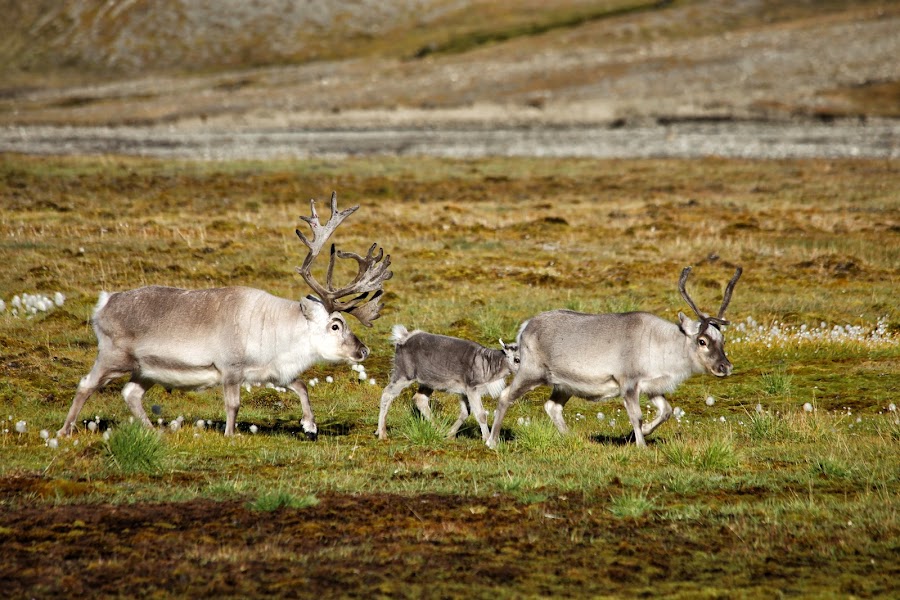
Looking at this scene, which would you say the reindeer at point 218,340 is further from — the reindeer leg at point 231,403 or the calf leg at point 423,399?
the calf leg at point 423,399

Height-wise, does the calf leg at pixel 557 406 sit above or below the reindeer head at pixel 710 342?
below

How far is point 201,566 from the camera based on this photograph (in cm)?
912

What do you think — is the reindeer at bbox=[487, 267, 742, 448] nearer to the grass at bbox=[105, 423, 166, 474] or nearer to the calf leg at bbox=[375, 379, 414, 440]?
the calf leg at bbox=[375, 379, 414, 440]

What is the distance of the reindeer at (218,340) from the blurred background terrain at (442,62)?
68.3 meters

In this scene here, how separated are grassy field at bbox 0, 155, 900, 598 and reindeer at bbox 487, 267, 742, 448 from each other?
646 millimetres

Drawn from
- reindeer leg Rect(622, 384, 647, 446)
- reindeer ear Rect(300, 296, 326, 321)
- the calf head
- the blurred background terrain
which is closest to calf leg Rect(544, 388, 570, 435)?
the calf head

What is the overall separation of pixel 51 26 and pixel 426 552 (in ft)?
569

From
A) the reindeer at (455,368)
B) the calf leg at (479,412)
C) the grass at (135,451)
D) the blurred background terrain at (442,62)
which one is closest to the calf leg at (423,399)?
the reindeer at (455,368)

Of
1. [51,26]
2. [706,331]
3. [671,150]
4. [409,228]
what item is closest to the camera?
[706,331]

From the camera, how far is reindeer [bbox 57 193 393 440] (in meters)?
15.0

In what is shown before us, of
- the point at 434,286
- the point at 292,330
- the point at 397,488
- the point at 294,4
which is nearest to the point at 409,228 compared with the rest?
the point at 434,286

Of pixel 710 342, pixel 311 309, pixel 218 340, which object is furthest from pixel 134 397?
pixel 710 342

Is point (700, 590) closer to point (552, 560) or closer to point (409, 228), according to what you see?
point (552, 560)

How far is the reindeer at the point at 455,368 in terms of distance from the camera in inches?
628
